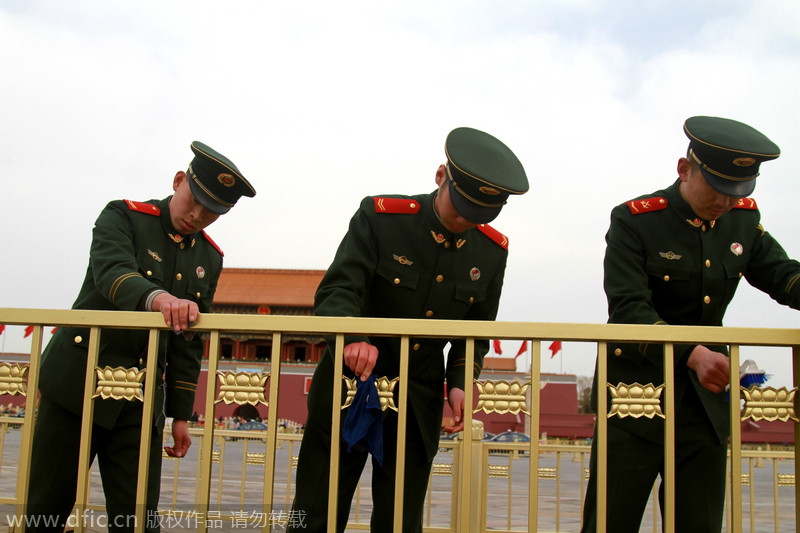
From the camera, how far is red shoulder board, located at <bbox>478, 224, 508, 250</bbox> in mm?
2777

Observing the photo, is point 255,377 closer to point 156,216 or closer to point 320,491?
point 320,491

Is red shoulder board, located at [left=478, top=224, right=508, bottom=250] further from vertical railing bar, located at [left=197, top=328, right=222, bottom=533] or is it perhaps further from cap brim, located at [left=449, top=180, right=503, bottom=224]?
vertical railing bar, located at [left=197, top=328, right=222, bottom=533]

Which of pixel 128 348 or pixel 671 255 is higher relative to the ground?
pixel 671 255

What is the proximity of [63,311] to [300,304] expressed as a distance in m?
33.1

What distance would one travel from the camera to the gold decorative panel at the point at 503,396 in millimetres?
1874

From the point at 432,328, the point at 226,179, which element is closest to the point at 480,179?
the point at 432,328

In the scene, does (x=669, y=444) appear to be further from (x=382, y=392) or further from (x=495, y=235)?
(x=495, y=235)

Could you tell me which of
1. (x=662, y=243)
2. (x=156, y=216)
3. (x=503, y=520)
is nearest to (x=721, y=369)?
(x=662, y=243)

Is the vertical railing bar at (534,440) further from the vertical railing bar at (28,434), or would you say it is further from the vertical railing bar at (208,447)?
the vertical railing bar at (28,434)

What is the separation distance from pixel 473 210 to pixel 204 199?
1.14 meters

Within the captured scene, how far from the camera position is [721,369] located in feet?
6.79

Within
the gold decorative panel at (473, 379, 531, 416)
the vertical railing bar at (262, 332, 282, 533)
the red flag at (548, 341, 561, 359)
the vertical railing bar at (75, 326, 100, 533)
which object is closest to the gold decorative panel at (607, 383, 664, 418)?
the gold decorative panel at (473, 379, 531, 416)

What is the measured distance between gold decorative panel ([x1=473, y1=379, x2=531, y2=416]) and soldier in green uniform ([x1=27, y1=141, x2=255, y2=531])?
1.04 metres

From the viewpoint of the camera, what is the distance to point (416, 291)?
8.48 ft
